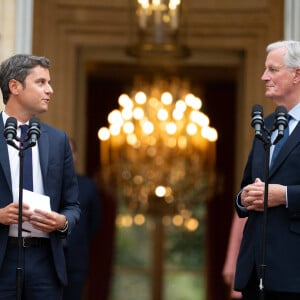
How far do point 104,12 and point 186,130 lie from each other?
224 centimetres

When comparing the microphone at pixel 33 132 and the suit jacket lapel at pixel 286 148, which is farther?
the suit jacket lapel at pixel 286 148

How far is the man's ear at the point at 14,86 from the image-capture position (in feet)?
17.1

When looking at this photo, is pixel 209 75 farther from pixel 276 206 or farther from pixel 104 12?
pixel 276 206

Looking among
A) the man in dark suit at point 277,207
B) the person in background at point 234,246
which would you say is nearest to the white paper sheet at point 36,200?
the man in dark suit at point 277,207

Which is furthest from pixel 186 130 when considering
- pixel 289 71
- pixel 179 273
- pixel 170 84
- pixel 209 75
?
pixel 289 71

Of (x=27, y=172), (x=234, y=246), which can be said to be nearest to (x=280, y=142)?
(x=27, y=172)

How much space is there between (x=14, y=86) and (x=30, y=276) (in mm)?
913

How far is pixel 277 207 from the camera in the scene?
500cm

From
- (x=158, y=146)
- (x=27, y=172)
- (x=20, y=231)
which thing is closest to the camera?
(x=20, y=231)

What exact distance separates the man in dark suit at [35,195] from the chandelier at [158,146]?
22.6 ft

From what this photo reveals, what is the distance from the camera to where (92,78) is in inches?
566

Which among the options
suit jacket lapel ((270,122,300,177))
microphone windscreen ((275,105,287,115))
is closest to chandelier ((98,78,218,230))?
suit jacket lapel ((270,122,300,177))

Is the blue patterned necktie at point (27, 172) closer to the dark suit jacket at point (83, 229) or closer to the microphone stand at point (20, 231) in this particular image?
the microphone stand at point (20, 231)

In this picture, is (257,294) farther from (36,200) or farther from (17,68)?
(17,68)
